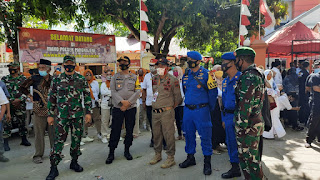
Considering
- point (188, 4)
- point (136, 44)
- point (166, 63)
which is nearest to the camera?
point (166, 63)

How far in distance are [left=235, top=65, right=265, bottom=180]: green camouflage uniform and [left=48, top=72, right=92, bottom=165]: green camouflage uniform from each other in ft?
8.62

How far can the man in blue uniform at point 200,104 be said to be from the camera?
4051 millimetres

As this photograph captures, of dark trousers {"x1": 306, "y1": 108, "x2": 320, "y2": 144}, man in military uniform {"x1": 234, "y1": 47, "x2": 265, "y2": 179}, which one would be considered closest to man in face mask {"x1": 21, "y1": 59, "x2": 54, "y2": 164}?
man in military uniform {"x1": 234, "y1": 47, "x2": 265, "y2": 179}

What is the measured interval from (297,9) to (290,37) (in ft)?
68.7

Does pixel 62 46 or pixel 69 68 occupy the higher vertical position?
pixel 62 46

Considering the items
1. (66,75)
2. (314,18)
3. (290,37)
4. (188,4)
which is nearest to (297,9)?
(314,18)

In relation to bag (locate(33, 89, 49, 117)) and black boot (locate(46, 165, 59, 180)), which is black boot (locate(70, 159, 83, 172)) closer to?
black boot (locate(46, 165, 59, 180))

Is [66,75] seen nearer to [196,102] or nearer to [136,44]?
[196,102]

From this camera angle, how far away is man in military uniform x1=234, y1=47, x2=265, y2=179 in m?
3.06

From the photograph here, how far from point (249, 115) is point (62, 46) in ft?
24.9

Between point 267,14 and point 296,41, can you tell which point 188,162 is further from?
point 296,41

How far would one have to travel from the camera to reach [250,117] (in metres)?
3.19

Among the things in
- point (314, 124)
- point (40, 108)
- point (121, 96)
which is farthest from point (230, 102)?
point (40, 108)

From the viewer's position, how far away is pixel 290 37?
33.4 ft
